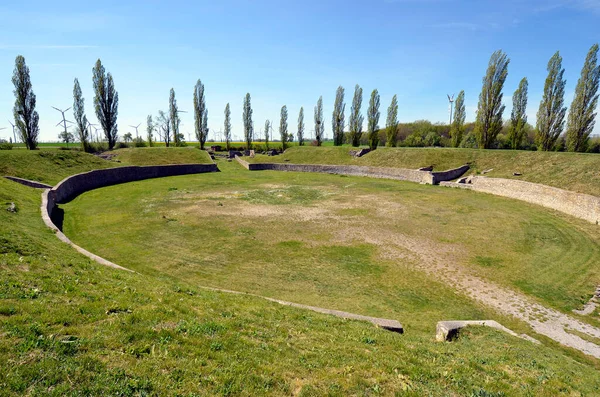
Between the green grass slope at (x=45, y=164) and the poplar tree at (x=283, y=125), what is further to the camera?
the poplar tree at (x=283, y=125)

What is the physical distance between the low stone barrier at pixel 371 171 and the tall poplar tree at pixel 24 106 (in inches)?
1553

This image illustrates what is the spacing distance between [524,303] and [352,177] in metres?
43.6

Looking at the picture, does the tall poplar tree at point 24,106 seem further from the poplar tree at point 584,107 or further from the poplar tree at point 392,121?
the poplar tree at point 584,107

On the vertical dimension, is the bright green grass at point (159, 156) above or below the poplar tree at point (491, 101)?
below

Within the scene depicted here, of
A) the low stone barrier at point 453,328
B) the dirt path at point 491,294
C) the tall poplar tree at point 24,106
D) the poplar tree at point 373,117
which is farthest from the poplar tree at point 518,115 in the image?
the tall poplar tree at point 24,106

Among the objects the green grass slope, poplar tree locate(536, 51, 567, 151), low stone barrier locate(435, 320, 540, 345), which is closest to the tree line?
poplar tree locate(536, 51, 567, 151)

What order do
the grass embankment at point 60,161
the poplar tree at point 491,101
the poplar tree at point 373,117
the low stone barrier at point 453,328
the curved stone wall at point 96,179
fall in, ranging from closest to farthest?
1. the low stone barrier at point 453,328
2. the curved stone wall at point 96,179
3. the grass embankment at point 60,161
4. the poplar tree at point 491,101
5. the poplar tree at point 373,117

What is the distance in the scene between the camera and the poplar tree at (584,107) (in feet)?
151

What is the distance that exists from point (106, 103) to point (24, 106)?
17218 millimetres

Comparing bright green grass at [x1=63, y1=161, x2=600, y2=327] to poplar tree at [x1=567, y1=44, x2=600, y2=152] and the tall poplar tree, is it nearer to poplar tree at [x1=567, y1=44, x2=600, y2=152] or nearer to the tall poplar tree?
poplar tree at [x1=567, y1=44, x2=600, y2=152]

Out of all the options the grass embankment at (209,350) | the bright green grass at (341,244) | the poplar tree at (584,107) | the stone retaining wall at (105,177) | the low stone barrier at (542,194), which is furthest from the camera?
the poplar tree at (584,107)

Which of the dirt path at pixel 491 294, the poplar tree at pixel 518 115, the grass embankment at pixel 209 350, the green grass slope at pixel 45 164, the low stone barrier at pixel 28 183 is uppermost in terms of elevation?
the poplar tree at pixel 518 115

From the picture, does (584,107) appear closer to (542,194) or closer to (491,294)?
(542,194)

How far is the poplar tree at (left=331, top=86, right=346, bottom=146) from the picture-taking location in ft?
292
